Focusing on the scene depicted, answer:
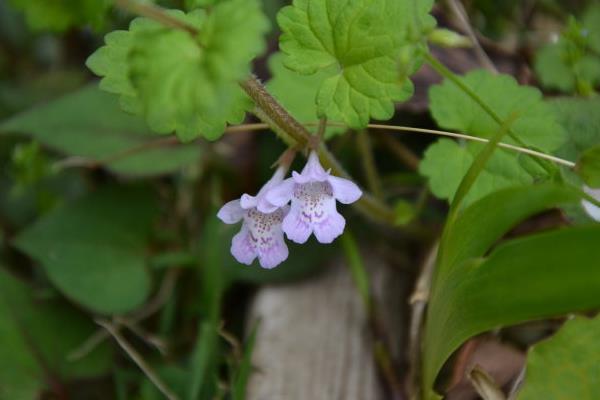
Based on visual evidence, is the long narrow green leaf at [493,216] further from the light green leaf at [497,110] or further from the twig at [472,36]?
the twig at [472,36]

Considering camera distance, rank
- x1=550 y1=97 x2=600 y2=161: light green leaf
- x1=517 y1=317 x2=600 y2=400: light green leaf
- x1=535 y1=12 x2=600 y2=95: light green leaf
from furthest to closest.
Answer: x1=535 y1=12 x2=600 y2=95: light green leaf
x1=550 y1=97 x2=600 y2=161: light green leaf
x1=517 y1=317 x2=600 y2=400: light green leaf

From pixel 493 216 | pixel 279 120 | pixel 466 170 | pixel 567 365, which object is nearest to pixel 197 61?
pixel 279 120

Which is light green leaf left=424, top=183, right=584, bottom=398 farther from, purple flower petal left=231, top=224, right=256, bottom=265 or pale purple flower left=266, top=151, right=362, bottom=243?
purple flower petal left=231, top=224, right=256, bottom=265

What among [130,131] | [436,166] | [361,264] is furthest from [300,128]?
[130,131]

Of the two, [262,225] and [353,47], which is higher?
[353,47]

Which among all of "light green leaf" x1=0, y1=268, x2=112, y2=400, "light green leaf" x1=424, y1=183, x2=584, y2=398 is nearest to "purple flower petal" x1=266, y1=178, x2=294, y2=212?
"light green leaf" x1=424, y1=183, x2=584, y2=398

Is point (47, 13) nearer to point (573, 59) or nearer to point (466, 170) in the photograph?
point (466, 170)
